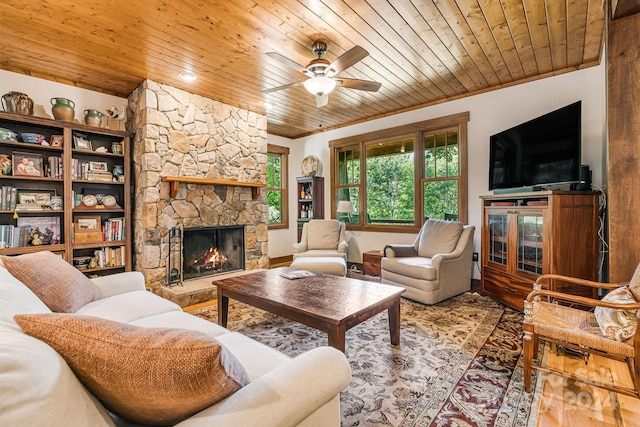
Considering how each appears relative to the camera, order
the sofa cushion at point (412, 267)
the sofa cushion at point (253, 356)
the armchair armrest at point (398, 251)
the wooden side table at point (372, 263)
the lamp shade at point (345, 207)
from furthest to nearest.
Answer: the lamp shade at point (345, 207), the wooden side table at point (372, 263), the armchair armrest at point (398, 251), the sofa cushion at point (412, 267), the sofa cushion at point (253, 356)

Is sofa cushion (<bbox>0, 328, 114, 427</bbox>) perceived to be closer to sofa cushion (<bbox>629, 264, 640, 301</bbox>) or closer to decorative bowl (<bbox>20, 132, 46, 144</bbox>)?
sofa cushion (<bbox>629, 264, 640, 301</bbox>)

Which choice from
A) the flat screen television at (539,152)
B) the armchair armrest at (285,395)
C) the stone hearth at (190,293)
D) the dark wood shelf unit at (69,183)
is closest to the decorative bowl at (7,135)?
the dark wood shelf unit at (69,183)

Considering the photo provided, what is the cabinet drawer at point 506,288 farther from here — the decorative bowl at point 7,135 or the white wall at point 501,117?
the decorative bowl at point 7,135

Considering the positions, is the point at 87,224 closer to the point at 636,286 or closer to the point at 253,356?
the point at 253,356

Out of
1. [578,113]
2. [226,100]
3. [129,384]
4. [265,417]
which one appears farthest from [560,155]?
[226,100]

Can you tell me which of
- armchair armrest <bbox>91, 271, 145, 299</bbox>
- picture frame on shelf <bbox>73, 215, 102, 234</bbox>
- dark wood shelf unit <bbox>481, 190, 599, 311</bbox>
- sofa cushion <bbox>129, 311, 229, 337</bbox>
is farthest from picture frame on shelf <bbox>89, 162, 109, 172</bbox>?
dark wood shelf unit <bbox>481, 190, 599, 311</bbox>

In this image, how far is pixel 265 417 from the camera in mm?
784

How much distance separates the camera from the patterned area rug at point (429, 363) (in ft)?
5.33

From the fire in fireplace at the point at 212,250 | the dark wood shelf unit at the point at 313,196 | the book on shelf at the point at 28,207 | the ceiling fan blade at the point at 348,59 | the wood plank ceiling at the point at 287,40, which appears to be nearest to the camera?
the ceiling fan blade at the point at 348,59

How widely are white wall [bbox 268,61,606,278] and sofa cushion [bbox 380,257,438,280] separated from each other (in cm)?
94

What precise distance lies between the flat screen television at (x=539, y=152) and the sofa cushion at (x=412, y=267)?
1260 millimetres

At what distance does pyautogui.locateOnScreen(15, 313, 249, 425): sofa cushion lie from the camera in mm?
716

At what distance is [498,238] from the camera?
3.34 m

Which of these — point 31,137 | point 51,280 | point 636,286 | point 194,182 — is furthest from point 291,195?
point 636,286
